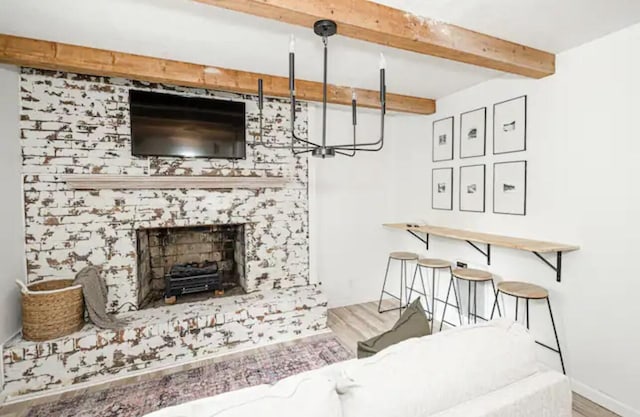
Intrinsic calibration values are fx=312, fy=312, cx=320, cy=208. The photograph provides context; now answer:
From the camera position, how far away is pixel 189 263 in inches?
138

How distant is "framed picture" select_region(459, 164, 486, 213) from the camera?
10.2 ft

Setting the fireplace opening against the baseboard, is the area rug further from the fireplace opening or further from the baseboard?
the baseboard

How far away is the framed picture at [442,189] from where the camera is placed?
139 inches

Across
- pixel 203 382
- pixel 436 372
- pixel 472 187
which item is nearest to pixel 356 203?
pixel 472 187

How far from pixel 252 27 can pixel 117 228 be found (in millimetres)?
2140

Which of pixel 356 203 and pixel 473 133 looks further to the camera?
pixel 356 203

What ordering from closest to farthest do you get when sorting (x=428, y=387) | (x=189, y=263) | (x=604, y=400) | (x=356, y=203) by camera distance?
(x=428, y=387) → (x=604, y=400) → (x=189, y=263) → (x=356, y=203)

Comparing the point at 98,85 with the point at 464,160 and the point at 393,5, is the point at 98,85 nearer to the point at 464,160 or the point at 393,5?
the point at 393,5

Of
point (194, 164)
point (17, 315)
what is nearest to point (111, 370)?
point (17, 315)

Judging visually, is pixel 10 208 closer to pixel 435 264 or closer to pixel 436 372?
pixel 436 372

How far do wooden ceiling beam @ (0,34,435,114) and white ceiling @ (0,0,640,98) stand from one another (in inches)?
2.8

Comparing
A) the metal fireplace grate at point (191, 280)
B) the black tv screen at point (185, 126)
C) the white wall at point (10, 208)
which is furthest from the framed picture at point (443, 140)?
the white wall at point (10, 208)

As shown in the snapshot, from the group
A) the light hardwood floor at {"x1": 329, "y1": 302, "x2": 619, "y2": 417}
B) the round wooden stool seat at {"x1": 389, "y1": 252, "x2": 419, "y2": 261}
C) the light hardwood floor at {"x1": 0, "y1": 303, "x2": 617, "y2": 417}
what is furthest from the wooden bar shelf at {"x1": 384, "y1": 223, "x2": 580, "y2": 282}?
the light hardwood floor at {"x1": 329, "y1": 302, "x2": 619, "y2": 417}

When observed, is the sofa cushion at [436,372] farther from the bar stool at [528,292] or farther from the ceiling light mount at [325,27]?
the ceiling light mount at [325,27]
